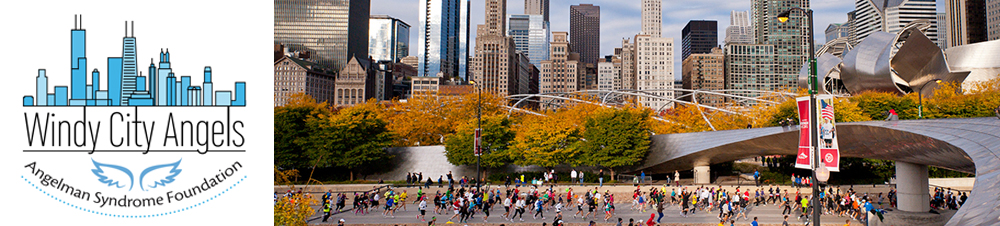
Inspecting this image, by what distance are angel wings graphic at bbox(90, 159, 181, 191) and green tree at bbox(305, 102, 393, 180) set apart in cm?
2805

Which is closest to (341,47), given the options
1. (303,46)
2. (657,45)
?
(303,46)

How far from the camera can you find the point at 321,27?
159625mm

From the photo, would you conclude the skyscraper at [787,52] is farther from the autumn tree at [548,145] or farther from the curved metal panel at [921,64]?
the autumn tree at [548,145]

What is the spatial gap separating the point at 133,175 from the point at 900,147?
21767mm

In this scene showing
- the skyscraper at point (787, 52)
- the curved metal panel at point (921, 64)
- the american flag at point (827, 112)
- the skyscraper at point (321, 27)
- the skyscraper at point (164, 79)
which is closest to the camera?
the skyscraper at point (164, 79)

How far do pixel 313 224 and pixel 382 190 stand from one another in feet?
32.9

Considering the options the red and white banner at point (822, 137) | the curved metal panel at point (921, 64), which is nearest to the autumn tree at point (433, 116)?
the red and white banner at point (822, 137)

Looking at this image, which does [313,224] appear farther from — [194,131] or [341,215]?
[194,131]

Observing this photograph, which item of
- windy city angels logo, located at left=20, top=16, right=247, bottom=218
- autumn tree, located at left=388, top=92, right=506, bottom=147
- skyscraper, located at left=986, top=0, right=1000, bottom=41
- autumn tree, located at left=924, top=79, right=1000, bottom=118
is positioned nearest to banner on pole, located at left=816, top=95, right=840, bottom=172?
windy city angels logo, located at left=20, top=16, right=247, bottom=218

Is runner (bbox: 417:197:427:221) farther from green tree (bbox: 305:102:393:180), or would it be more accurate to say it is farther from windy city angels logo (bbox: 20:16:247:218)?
green tree (bbox: 305:102:393:180)

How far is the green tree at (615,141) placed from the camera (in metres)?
35.6

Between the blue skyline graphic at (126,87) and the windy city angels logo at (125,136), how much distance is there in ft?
0.05

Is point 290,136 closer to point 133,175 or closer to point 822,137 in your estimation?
point 133,175

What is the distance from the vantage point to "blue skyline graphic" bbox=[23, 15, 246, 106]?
940 centimetres
